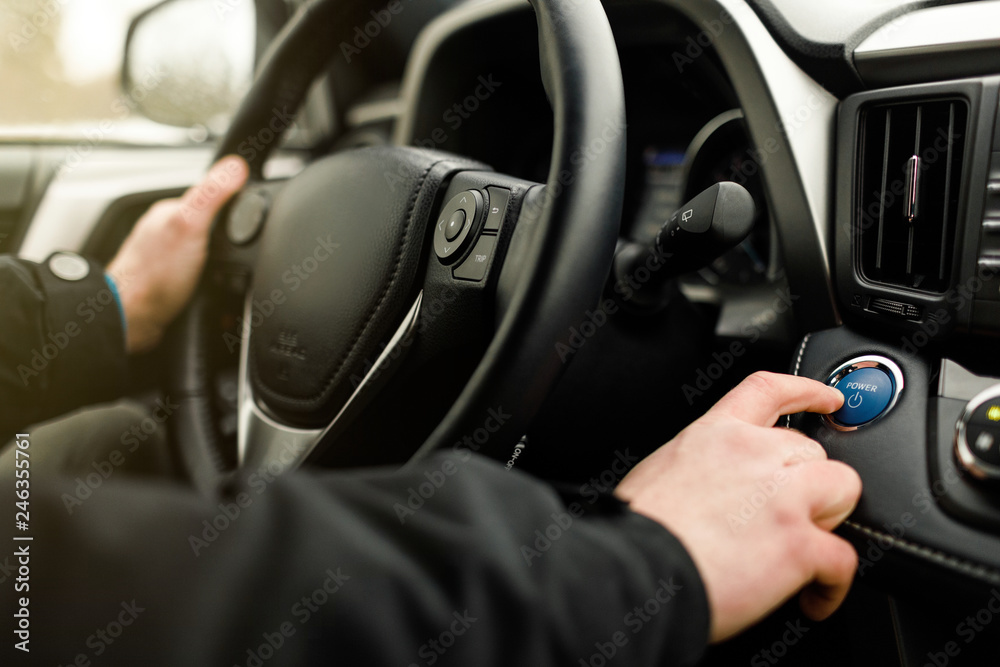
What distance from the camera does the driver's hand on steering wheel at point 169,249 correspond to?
1117 millimetres

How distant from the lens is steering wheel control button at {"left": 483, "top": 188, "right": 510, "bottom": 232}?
0.69 m

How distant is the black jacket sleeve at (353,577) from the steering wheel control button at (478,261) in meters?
0.26

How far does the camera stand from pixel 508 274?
653mm

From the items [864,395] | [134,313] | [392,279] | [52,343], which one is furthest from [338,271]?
[864,395]

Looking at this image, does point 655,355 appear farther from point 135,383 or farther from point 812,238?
point 135,383

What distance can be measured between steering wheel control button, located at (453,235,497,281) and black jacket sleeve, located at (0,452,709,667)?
0.85 ft

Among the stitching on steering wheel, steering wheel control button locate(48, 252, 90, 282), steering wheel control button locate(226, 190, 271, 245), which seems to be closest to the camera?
the stitching on steering wheel

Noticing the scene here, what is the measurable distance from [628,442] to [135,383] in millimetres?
918
